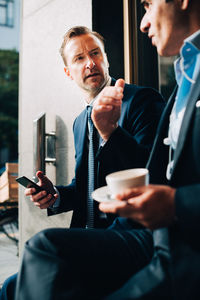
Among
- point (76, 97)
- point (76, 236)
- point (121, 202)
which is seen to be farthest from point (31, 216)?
point (121, 202)

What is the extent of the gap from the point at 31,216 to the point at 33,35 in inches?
73.1

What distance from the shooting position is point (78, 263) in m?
0.90

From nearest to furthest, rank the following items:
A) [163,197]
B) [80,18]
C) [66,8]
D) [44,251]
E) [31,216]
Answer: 1. [163,197]
2. [44,251]
3. [80,18]
4. [66,8]
5. [31,216]

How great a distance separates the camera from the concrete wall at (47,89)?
8.80ft

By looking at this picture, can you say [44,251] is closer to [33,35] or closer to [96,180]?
[96,180]

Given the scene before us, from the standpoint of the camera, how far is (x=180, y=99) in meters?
1.06

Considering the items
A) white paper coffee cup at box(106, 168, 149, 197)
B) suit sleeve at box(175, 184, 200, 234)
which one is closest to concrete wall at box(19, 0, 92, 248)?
white paper coffee cup at box(106, 168, 149, 197)

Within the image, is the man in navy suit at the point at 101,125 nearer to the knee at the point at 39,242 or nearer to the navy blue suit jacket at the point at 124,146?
the navy blue suit jacket at the point at 124,146

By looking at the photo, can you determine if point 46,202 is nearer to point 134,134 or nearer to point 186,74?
point 134,134

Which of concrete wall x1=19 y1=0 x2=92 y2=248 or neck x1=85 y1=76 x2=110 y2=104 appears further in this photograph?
concrete wall x1=19 y1=0 x2=92 y2=248

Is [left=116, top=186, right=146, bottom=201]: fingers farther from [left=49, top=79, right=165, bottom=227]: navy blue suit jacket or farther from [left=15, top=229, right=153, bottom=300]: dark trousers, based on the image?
[left=49, top=79, right=165, bottom=227]: navy blue suit jacket

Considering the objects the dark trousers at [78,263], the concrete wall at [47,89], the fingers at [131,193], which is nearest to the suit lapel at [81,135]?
the concrete wall at [47,89]

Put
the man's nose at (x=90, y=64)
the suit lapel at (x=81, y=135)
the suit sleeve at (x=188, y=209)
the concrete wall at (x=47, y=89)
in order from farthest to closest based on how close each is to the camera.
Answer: the concrete wall at (x=47, y=89) < the man's nose at (x=90, y=64) < the suit lapel at (x=81, y=135) < the suit sleeve at (x=188, y=209)

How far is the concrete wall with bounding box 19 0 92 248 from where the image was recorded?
2.68 meters
